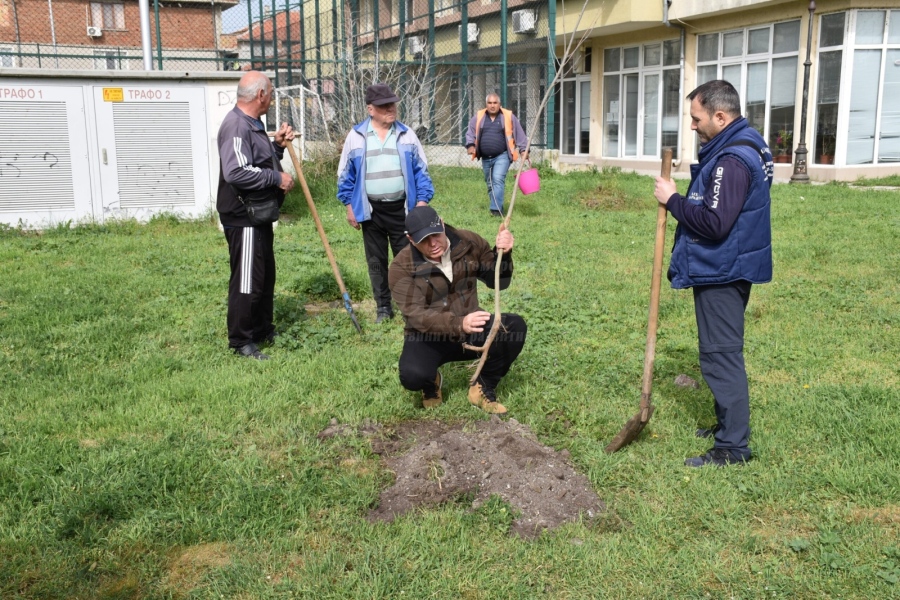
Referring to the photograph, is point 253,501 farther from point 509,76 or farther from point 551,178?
point 509,76

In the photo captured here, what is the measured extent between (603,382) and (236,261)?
9.29 feet

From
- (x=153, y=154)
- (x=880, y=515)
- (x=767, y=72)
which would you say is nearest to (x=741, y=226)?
(x=880, y=515)

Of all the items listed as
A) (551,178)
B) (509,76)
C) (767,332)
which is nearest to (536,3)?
(509,76)

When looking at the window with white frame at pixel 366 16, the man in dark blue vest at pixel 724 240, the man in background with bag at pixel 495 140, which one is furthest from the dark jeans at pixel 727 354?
the window with white frame at pixel 366 16

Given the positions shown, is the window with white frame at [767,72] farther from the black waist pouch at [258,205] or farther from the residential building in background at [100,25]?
the residential building in background at [100,25]

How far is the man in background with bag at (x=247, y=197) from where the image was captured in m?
5.97

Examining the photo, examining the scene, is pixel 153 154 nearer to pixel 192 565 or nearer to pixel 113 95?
pixel 113 95

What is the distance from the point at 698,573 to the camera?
337 centimetres

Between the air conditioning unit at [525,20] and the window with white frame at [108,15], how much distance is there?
69.9 feet

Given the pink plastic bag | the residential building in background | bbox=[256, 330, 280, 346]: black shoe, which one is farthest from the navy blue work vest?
the residential building in background

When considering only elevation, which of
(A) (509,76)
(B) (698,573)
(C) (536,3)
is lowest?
(B) (698,573)

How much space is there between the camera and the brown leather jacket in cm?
479

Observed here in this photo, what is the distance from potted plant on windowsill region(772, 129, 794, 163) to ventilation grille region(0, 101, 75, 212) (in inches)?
568

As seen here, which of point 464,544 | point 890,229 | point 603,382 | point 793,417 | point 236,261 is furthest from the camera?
point 890,229
